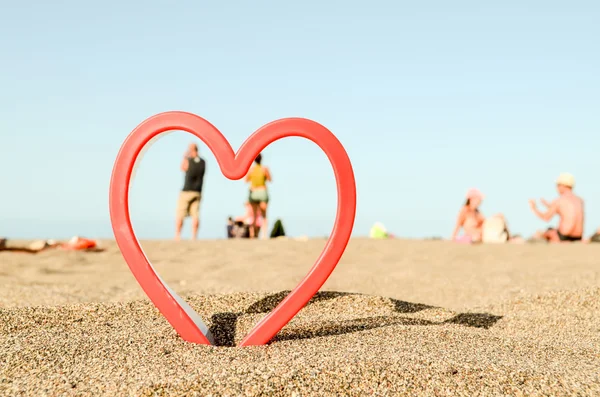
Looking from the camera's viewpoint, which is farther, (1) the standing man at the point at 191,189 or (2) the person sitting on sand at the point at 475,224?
(1) the standing man at the point at 191,189

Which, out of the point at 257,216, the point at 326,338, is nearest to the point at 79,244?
the point at 257,216

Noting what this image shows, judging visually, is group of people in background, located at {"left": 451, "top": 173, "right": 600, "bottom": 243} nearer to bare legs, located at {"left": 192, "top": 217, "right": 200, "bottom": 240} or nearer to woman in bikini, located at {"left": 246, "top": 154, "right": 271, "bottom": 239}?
woman in bikini, located at {"left": 246, "top": 154, "right": 271, "bottom": 239}

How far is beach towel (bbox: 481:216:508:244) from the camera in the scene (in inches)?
404

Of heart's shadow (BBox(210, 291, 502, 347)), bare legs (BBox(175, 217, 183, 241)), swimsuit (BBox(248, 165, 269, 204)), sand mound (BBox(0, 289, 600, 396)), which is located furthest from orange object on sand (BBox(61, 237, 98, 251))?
heart's shadow (BBox(210, 291, 502, 347))

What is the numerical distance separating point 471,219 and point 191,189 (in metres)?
4.76

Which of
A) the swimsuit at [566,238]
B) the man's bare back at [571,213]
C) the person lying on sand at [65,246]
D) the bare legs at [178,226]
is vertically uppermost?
the man's bare back at [571,213]

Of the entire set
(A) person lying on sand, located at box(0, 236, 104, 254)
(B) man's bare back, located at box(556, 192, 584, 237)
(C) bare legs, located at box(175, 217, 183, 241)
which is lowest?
(A) person lying on sand, located at box(0, 236, 104, 254)

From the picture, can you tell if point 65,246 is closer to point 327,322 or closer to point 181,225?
point 181,225

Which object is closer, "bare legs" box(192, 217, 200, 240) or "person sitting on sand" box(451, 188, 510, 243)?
"person sitting on sand" box(451, 188, 510, 243)

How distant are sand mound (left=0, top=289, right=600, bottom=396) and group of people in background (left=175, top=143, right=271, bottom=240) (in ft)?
23.0

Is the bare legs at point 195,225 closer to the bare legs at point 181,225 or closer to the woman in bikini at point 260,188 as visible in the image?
the bare legs at point 181,225

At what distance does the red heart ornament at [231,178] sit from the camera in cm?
294

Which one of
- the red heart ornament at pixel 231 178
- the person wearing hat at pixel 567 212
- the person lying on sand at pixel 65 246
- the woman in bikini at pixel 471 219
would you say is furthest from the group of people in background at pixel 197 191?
the red heart ornament at pixel 231 178

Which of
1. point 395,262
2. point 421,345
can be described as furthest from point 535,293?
point 395,262
